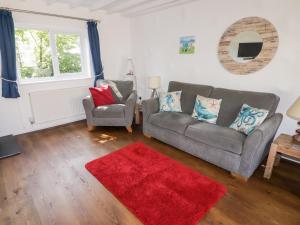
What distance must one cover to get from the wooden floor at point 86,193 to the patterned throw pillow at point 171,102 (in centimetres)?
64

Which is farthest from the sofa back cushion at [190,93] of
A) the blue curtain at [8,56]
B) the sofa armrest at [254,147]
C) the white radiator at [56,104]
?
the blue curtain at [8,56]

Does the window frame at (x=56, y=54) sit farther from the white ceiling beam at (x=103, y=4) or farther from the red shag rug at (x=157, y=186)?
the red shag rug at (x=157, y=186)

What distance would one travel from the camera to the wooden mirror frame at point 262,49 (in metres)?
2.42

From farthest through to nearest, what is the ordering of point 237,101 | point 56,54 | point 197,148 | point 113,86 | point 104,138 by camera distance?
1. point 113,86
2. point 56,54
3. point 104,138
4. point 237,101
5. point 197,148

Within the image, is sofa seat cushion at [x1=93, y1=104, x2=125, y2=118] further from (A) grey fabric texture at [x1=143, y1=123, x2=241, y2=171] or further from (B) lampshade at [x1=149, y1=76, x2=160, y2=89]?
(B) lampshade at [x1=149, y1=76, x2=160, y2=89]

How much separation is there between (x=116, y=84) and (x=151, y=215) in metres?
2.74

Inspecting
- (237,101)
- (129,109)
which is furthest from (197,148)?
(129,109)

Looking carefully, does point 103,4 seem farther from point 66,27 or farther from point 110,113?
point 110,113

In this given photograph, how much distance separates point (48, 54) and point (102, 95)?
1.29 metres

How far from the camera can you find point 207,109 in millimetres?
2715

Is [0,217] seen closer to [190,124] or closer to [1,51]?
[190,124]

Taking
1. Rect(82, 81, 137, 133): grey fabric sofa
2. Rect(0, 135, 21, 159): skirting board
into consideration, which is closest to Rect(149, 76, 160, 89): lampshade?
Rect(82, 81, 137, 133): grey fabric sofa

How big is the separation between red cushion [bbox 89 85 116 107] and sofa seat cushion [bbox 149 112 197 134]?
101cm

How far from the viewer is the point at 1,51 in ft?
9.43
